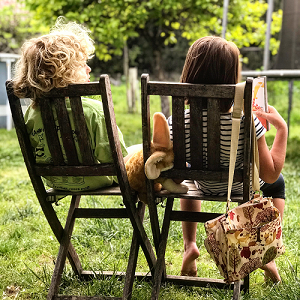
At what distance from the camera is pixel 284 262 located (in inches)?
111

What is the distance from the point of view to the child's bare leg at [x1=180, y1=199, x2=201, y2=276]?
2529 millimetres

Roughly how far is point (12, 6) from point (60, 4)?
591 cm

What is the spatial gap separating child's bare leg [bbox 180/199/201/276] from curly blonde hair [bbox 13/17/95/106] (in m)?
0.97

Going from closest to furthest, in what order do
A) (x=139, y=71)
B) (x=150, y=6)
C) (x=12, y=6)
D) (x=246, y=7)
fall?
(x=150, y=6) < (x=246, y=7) < (x=12, y=6) < (x=139, y=71)

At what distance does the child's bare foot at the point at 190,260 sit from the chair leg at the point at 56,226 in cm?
62

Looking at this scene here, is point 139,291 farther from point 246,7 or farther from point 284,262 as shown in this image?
point 246,7

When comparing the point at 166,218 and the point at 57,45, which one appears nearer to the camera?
the point at 57,45

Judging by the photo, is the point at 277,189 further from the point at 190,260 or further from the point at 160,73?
the point at 160,73

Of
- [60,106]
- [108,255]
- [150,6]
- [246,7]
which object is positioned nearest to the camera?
[60,106]

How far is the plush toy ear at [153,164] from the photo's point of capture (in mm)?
2000

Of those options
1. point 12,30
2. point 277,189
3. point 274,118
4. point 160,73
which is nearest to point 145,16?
point 160,73

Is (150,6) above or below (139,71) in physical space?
above

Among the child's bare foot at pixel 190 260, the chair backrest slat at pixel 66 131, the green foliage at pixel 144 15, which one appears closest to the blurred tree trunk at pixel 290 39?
the green foliage at pixel 144 15

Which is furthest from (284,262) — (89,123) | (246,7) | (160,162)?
(246,7)
